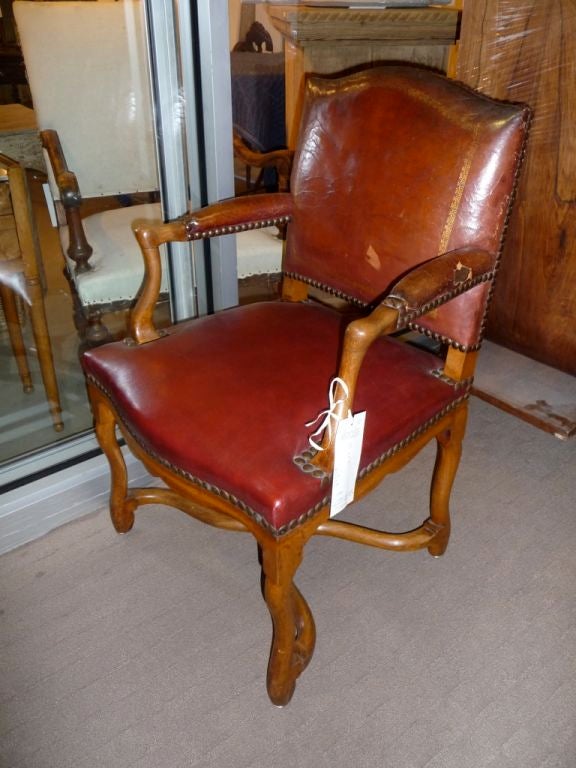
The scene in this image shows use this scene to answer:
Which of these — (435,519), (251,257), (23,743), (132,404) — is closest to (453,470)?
(435,519)

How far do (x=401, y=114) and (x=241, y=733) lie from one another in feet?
3.70

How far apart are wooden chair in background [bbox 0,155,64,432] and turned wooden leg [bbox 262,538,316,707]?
97 cm

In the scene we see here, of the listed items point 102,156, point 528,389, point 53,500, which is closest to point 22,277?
point 102,156

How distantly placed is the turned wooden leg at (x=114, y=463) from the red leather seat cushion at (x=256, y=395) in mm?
79

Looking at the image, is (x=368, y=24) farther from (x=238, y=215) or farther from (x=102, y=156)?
(x=238, y=215)

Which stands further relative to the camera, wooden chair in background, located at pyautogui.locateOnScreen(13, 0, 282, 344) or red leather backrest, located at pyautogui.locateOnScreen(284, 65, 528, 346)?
wooden chair in background, located at pyautogui.locateOnScreen(13, 0, 282, 344)

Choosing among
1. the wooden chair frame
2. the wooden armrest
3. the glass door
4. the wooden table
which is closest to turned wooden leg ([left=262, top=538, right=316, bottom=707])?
the wooden chair frame

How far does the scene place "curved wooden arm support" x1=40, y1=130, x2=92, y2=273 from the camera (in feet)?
5.16

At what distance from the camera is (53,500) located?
1.51 m

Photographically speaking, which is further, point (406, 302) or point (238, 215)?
point (238, 215)

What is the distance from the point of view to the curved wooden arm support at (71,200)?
5.16 feet

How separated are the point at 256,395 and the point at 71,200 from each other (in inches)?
34.6

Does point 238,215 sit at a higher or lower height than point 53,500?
higher

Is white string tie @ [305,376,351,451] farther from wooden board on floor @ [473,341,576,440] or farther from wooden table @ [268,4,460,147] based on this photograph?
wooden table @ [268,4,460,147]
